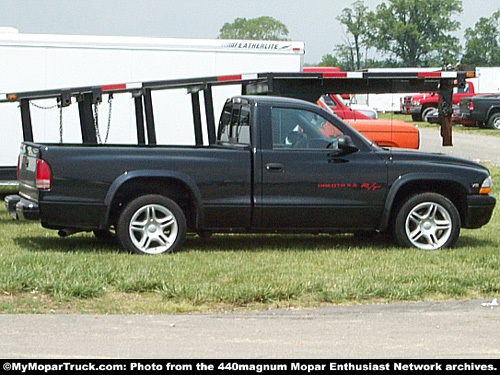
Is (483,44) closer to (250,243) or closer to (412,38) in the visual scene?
(412,38)

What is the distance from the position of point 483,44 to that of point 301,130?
13993cm

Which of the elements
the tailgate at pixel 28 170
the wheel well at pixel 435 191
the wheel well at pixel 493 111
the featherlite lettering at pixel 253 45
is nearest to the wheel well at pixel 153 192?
the tailgate at pixel 28 170

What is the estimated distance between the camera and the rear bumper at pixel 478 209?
11648 mm

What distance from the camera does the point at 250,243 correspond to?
12.2 meters

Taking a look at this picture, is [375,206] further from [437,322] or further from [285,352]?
[285,352]

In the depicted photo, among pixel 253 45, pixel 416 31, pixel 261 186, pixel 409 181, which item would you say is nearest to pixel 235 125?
pixel 261 186

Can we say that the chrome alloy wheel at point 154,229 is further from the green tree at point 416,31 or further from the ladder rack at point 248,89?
the green tree at point 416,31

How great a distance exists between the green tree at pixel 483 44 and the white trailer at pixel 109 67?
12747 cm

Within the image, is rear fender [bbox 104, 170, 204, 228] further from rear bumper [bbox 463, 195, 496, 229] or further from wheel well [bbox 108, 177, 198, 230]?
rear bumper [bbox 463, 195, 496, 229]

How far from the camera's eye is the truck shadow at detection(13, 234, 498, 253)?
11.6 m

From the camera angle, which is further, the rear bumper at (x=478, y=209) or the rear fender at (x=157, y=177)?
the rear bumper at (x=478, y=209)

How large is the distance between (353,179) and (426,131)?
1202 inches

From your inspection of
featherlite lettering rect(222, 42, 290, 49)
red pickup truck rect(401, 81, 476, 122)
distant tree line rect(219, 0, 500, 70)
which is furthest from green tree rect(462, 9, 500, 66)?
featherlite lettering rect(222, 42, 290, 49)

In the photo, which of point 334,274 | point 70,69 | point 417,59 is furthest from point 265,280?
point 417,59
